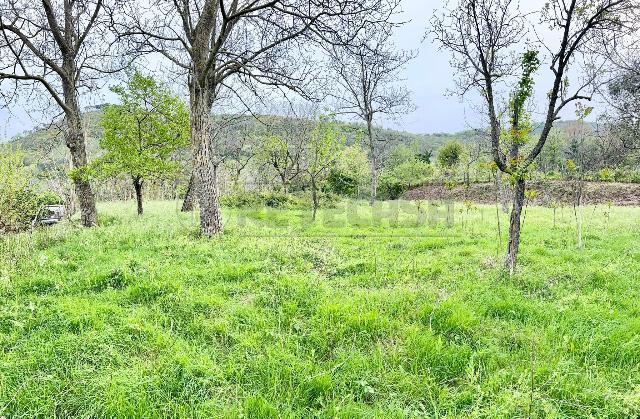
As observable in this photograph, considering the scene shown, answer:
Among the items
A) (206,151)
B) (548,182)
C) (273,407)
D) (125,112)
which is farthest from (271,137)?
(273,407)

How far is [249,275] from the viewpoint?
19.4 ft

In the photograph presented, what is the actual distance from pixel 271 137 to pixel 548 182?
23.0 meters

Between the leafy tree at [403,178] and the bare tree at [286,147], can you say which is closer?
the bare tree at [286,147]

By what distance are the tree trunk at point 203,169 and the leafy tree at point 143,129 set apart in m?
5.05

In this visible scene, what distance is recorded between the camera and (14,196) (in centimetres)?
1019

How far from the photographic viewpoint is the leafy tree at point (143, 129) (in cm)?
1348

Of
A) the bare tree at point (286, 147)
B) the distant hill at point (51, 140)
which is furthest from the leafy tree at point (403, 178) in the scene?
the bare tree at point (286, 147)

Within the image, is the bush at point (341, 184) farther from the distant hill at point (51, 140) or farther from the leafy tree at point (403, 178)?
the leafy tree at point (403, 178)

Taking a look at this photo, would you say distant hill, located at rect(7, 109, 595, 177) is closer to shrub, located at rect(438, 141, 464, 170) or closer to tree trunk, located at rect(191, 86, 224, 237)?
tree trunk, located at rect(191, 86, 224, 237)

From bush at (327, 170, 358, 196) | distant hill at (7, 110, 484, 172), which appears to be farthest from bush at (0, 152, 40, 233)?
bush at (327, 170, 358, 196)

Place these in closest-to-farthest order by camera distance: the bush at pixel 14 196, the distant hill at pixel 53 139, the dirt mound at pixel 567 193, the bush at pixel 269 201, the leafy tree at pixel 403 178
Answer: the bush at pixel 14 196 → the distant hill at pixel 53 139 → the bush at pixel 269 201 → the dirt mound at pixel 567 193 → the leafy tree at pixel 403 178

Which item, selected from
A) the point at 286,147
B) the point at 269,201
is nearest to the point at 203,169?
the point at 269,201

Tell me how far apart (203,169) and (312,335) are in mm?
6264

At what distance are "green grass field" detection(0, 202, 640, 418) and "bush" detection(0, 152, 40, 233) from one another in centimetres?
368
